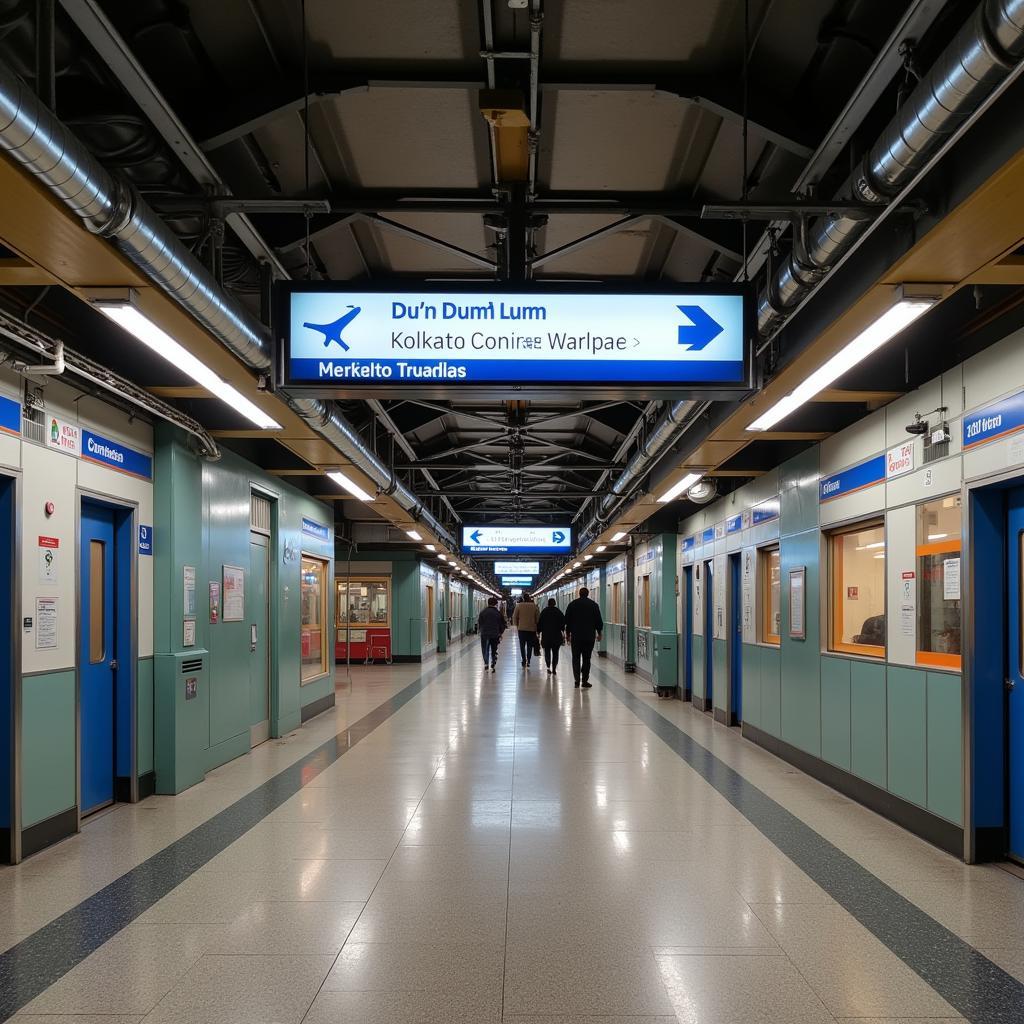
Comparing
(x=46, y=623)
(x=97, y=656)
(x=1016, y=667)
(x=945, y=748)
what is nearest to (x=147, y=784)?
(x=97, y=656)

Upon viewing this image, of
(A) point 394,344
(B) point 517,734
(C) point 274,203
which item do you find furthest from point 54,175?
(B) point 517,734

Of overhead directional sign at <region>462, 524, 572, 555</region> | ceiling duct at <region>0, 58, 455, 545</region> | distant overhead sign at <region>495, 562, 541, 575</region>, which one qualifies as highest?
ceiling duct at <region>0, 58, 455, 545</region>

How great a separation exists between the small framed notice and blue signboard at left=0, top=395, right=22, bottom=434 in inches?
229

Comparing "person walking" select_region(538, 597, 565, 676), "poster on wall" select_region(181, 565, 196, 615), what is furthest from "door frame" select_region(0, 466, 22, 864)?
"person walking" select_region(538, 597, 565, 676)

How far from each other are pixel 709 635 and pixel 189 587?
7.15 m

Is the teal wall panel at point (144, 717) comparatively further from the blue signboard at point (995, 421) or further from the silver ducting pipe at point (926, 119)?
the blue signboard at point (995, 421)

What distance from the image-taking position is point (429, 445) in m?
11.9

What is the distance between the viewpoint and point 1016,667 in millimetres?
4691

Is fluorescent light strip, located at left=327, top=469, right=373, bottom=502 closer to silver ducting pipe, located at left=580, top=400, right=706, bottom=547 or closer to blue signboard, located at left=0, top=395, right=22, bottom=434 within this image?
silver ducting pipe, located at left=580, top=400, right=706, bottom=547

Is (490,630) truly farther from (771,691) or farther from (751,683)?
(771,691)

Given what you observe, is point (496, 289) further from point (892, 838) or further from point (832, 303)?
point (892, 838)

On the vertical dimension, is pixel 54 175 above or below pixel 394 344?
above

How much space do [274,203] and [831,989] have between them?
348cm

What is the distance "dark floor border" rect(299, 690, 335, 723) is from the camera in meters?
10.5
